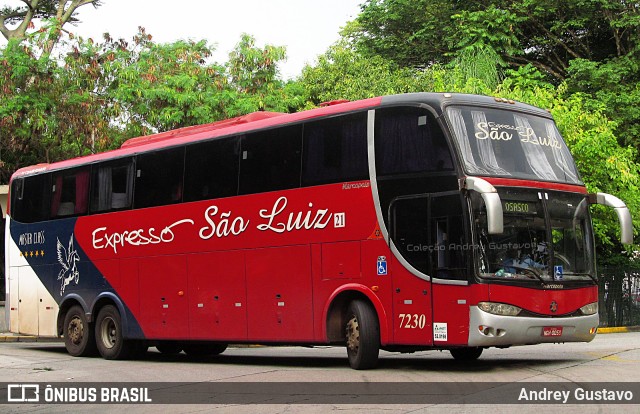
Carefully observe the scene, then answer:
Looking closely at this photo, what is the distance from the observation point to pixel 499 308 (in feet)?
45.1

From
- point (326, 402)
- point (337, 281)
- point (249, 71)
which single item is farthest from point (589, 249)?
point (249, 71)

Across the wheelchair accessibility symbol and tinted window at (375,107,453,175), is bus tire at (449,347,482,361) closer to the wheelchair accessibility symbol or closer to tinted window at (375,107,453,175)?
→ the wheelchair accessibility symbol

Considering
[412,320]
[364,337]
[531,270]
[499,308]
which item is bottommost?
[364,337]

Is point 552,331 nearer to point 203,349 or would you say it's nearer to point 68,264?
point 203,349

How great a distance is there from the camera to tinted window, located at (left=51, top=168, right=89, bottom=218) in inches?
827

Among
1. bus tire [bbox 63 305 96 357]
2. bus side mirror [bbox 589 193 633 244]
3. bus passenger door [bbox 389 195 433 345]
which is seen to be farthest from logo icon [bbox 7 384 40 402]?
bus side mirror [bbox 589 193 633 244]

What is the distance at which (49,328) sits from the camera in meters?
21.9

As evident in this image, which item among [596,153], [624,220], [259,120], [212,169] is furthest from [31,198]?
[596,153]

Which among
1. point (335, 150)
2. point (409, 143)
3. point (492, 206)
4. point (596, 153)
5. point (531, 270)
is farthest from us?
point (596, 153)

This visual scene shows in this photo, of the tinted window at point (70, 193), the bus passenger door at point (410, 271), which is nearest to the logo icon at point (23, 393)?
the bus passenger door at point (410, 271)

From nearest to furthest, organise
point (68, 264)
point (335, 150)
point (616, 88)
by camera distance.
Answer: point (335, 150)
point (68, 264)
point (616, 88)

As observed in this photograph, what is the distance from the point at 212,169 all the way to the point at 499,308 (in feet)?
21.0

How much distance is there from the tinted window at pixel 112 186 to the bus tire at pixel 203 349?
3254 millimetres

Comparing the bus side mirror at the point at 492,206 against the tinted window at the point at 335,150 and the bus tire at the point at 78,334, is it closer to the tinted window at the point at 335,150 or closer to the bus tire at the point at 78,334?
the tinted window at the point at 335,150
